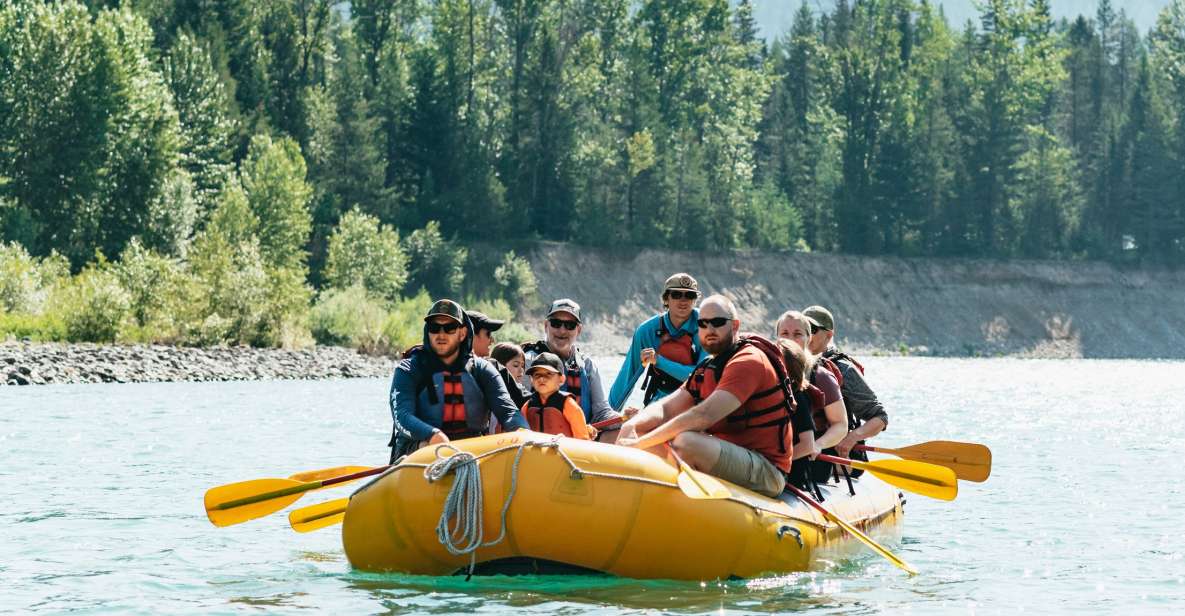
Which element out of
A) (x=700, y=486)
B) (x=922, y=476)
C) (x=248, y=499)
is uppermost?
(x=700, y=486)

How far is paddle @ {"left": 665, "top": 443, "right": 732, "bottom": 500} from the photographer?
10.2 meters

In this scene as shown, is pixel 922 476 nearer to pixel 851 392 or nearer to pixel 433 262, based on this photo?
pixel 851 392

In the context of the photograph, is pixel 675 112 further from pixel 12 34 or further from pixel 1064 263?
pixel 12 34

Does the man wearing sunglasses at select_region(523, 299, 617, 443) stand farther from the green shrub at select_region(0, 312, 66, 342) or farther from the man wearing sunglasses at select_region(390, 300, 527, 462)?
the green shrub at select_region(0, 312, 66, 342)

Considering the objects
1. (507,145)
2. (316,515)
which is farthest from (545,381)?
A: (507,145)

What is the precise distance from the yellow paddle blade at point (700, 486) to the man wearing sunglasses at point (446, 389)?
1.37 meters

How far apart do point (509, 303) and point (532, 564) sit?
192ft

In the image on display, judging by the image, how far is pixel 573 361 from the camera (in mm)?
12820

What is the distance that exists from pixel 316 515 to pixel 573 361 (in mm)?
2376

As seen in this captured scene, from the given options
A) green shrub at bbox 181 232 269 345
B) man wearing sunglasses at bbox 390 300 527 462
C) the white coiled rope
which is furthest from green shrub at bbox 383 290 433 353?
the white coiled rope

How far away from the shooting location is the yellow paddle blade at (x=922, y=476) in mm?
13039

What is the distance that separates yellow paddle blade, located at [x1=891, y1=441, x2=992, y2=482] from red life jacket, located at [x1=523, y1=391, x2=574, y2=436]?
12.7 ft

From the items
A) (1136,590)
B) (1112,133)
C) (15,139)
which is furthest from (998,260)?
(1136,590)

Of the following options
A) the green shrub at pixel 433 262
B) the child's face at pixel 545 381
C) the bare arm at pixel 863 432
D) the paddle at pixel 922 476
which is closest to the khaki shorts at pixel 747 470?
the child's face at pixel 545 381
